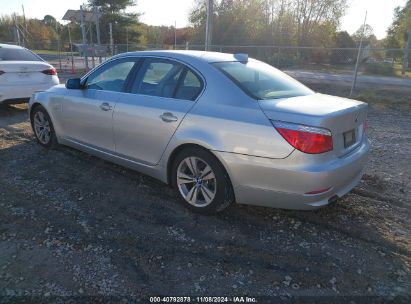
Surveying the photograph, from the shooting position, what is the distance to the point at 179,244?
320 centimetres

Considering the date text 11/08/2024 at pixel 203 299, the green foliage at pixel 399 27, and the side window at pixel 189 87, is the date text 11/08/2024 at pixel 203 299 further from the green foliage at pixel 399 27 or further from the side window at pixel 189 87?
the green foliage at pixel 399 27

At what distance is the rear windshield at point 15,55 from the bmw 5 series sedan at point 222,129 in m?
4.42

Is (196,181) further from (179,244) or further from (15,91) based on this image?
(15,91)

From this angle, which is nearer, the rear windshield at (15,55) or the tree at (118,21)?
the rear windshield at (15,55)

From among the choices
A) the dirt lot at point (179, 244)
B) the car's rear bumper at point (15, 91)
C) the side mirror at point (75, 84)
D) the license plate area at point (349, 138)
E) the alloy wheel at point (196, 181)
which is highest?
the side mirror at point (75, 84)

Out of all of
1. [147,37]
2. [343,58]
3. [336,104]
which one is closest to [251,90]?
[336,104]

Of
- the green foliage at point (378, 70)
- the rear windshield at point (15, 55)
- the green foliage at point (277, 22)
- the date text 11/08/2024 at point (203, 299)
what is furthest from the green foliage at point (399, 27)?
the date text 11/08/2024 at point (203, 299)

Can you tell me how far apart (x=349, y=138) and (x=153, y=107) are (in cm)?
195

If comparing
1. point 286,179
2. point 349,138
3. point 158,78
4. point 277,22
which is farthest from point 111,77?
point 277,22

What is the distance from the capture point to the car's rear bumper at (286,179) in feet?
9.91

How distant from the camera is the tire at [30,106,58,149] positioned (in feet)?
17.9

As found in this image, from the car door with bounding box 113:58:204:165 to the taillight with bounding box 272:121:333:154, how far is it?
103cm

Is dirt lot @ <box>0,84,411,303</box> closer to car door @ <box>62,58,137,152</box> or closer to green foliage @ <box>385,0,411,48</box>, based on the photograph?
car door @ <box>62,58,137,152</box>

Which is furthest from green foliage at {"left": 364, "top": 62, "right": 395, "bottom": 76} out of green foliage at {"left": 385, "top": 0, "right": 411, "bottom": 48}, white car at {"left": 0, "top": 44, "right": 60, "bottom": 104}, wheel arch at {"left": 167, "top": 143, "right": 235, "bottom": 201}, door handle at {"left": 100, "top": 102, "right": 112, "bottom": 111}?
wheel arch at {"left": 167, "top": 143, "right": 235, "bottom": 201}
